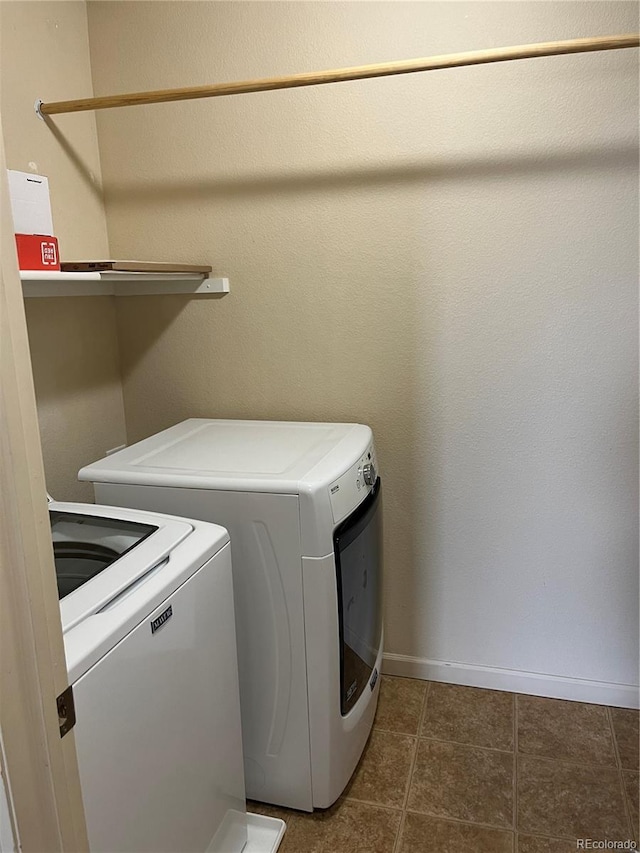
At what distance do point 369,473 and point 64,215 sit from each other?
3.92 feet

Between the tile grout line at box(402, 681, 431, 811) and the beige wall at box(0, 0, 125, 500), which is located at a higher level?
the beige wall at box(0, 0, 125, 500)

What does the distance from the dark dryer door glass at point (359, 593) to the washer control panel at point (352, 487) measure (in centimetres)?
3

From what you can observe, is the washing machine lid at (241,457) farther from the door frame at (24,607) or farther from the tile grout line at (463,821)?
the tile grout line at (463,821)

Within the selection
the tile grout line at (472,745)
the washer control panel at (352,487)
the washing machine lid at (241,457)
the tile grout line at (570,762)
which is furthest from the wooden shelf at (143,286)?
the tile grout line at (570,762)

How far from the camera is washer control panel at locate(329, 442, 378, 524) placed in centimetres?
151

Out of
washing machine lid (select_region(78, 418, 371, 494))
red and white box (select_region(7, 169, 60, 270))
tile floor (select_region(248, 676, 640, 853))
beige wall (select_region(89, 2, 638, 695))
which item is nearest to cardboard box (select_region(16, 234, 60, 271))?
red and white box (select_region(7, 169, 60, 270))

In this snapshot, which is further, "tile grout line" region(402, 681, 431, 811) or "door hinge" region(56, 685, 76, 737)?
"tile grout line" region(402, 681, 431, 811)

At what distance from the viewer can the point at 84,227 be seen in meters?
2.05

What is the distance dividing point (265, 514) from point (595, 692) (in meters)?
1.30

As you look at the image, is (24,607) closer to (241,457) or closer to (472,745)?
(241,457)

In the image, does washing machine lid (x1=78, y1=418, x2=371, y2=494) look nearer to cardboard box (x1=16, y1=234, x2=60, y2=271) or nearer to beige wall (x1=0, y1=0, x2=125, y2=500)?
beige wall (x1=0, y1=0, x2=125, y2=500)

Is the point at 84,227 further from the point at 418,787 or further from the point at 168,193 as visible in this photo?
the point at 418,787

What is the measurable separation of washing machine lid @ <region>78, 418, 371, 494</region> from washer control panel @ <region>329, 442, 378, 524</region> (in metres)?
0.02

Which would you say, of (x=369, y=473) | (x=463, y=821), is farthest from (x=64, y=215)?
(x=463, y=821)
